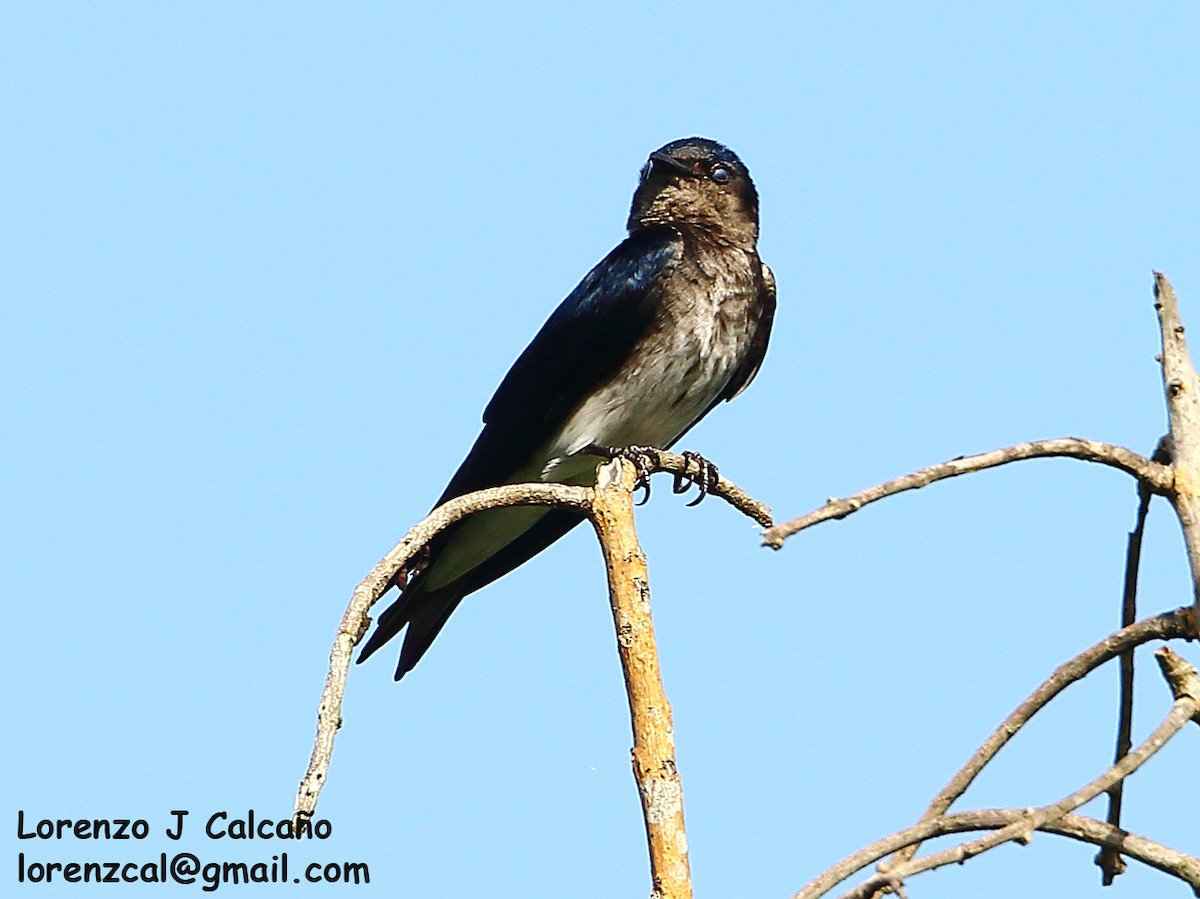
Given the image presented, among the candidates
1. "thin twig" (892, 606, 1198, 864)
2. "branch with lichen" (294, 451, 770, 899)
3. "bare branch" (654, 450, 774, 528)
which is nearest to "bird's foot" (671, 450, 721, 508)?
"bare branch" (654, 450, 774, 528)

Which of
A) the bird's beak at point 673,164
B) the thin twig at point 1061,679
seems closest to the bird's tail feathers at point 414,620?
the bird's beak at point 673,164

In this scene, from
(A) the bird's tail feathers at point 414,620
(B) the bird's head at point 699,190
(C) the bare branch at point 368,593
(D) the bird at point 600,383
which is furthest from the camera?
(B) the bird's head at point 699,190

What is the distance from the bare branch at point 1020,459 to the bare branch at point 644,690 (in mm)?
861

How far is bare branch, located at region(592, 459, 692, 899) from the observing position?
3463 millimetres

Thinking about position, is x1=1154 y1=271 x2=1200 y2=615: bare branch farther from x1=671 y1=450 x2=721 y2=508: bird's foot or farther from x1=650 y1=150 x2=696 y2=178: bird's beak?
x1=650 y1=150 x2=696 y2=178: bird's beak

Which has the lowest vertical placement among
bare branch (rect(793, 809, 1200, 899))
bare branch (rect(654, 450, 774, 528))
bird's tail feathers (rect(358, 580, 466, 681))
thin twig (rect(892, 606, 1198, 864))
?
bare branch (rect(793, 809, 1200, 899))

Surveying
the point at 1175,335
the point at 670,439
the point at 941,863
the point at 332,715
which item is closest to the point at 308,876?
the point at 332,715

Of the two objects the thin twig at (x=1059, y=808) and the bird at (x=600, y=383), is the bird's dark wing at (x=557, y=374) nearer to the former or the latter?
the bird at (x=600, y=383)

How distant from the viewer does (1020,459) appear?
3271 millimetres

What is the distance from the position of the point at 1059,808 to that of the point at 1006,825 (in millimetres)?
97

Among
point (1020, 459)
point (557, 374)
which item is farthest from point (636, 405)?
point (1020, 459)

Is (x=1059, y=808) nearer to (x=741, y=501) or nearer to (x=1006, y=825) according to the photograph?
(x=1006, y=825)

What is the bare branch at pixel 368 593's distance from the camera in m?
3.37

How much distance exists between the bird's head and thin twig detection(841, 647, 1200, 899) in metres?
5.57
